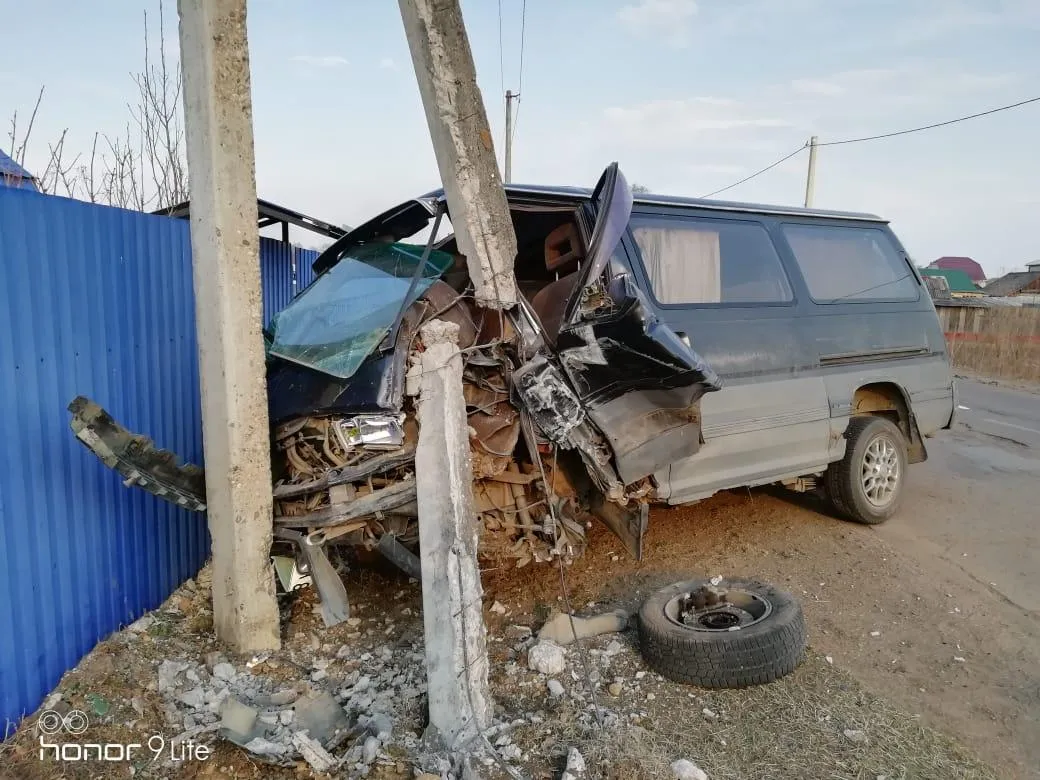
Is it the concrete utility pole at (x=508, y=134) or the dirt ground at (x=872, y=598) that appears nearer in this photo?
the dirt ground at (x=872, y=598)

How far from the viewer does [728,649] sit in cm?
296

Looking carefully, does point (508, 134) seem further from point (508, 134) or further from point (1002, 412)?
point (1002, 412)

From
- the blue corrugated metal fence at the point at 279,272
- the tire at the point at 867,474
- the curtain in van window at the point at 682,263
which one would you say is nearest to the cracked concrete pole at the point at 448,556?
the curtain in van window at the point at 682,263

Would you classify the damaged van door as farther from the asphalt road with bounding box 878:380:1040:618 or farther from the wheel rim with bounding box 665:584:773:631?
the asphalt road with bounding box 878:380:1040:618

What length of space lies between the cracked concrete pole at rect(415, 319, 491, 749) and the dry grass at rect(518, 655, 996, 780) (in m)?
0.40

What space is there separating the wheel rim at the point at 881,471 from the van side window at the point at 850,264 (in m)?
1.10

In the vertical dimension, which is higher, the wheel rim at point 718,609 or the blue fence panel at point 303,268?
the blue fence panel at point 303,268

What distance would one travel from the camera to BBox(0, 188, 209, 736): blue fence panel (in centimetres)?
269

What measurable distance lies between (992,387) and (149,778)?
16962 millimetres

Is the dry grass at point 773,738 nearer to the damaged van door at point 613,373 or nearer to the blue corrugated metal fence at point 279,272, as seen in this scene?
the damaged van door at point 613,373

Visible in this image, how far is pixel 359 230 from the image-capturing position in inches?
165

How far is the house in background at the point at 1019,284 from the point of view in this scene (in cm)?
3941

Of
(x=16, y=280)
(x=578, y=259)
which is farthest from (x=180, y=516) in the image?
(x=578, y=259)

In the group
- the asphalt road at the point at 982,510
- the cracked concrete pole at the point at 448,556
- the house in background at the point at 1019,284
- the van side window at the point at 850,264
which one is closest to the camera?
the cracked concrete pole at the point at 448,556
